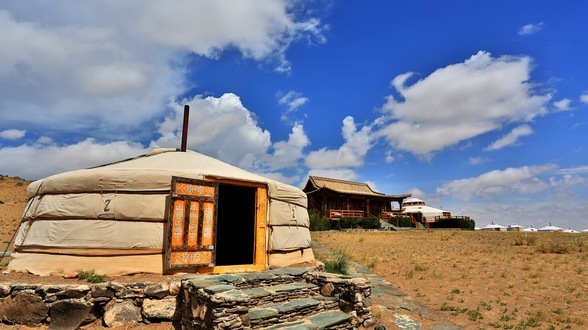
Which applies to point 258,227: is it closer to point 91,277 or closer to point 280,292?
point 280,292

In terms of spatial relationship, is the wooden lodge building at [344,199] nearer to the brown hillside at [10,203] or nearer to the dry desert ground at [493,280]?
the dry desert ground at [493,280]

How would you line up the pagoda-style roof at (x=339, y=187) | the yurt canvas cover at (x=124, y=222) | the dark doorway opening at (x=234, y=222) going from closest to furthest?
the yurt canvas cover at (x=124, y=222), the dark doorway opening at (x=234, y=222), the pagoda-style roof at (x=339, y=187)

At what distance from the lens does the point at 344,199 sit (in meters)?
25.8

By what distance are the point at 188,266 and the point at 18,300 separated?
2208 mm

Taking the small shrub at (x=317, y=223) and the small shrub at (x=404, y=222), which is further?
the small shrub at (x=404, y=222)

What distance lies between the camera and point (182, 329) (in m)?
4.66

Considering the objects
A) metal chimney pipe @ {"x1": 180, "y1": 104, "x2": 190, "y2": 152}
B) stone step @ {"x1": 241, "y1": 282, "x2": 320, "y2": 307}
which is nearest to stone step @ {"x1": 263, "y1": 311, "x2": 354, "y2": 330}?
stone step @ {"x1": 241, "y1": 282, "x2": 320, "y2": 307}

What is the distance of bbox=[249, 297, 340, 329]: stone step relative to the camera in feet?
13.1

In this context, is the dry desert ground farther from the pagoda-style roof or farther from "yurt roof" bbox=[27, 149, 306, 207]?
the pagoda-style roof

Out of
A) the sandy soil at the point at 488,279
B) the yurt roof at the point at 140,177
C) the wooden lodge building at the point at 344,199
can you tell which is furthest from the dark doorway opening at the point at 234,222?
the wooden lodge building at the point at 344,199

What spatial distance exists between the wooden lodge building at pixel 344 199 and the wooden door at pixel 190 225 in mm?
17137

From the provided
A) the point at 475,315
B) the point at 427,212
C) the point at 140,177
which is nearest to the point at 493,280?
the point at 475,315

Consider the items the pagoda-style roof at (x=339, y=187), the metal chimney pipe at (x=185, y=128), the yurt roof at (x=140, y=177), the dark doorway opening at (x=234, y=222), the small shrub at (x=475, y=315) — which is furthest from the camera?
the pagoda-style roof at (x=339, y=187)

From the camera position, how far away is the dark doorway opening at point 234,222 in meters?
9.45
